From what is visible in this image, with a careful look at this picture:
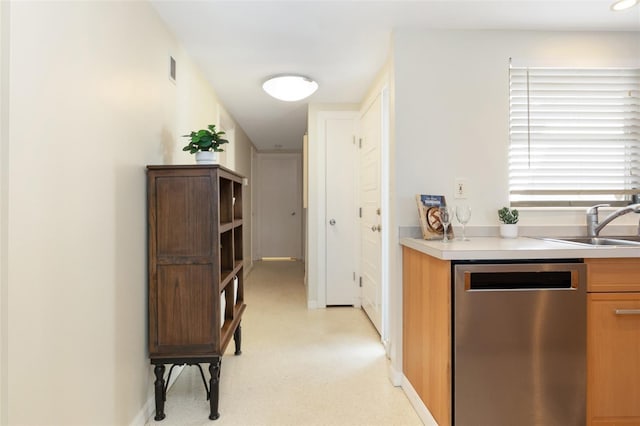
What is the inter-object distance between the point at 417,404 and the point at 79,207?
181 cm

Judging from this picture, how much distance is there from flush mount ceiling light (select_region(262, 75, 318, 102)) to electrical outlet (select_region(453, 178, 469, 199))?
147 centimetres

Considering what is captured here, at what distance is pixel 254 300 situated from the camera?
423 centimetres

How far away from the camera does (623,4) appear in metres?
1.91

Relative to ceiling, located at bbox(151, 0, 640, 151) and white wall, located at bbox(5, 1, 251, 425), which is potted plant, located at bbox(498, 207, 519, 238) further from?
white wall, located at bbox(5, 1, 251, 425)

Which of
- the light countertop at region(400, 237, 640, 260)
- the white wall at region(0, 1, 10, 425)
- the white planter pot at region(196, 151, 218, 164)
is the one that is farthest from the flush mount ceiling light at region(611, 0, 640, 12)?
the white wall at region(0, 1, 10, 425)

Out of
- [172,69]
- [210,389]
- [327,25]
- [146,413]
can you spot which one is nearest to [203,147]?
[172,69]

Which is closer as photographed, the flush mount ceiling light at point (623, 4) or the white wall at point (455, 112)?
the flush mount ceiling light at point (623, 4)

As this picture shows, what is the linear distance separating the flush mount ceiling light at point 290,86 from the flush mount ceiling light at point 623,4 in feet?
6.31

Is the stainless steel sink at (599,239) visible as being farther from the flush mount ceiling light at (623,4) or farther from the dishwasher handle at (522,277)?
the flush mount ceiling light at (623,4)

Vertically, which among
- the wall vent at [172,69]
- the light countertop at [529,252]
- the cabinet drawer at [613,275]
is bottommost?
the cabinet drawer at [613,275]

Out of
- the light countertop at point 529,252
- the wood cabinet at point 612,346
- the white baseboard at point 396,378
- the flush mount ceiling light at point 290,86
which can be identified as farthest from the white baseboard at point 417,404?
the flush mount ceiling light at point 290,86

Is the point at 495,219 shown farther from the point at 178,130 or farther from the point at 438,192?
the point at 178,130

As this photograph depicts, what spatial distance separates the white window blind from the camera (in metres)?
2.29

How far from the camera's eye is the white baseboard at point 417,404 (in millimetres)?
1763
